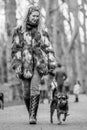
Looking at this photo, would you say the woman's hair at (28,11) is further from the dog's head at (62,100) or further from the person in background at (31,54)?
the dog's head at (62,100)

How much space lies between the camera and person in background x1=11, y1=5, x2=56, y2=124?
9055 mm

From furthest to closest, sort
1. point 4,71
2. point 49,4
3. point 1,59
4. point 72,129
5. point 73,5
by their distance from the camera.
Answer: point 4,71, point 1,59, point 73,5, point 49,4, point 72,129

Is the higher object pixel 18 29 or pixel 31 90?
pixel 18 29

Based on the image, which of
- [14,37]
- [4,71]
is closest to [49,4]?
[14,37]

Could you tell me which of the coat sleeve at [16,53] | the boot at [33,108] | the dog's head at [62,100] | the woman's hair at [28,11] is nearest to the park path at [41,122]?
the boot at [33,108]

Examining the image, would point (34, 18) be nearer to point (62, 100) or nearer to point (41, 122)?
point (62, 100)

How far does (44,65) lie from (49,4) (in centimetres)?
2709

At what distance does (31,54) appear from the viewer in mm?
9086

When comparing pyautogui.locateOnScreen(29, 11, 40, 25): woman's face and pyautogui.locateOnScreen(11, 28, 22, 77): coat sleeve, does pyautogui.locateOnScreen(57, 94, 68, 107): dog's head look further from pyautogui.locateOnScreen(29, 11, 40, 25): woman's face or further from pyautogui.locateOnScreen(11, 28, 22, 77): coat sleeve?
pyautogui.locateOnScreen(29, 11, 40, 25): woman's face

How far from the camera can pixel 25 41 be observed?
9102mm

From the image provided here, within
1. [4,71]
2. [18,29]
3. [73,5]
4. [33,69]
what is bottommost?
[4,71]

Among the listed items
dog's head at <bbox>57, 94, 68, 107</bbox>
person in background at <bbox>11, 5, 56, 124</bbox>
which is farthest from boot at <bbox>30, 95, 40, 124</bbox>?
dog's head at <bbox>57, 94, 68, 107</bbox>

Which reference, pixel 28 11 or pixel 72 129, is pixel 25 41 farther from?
pixel 72 129

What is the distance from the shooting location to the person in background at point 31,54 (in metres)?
9.05
